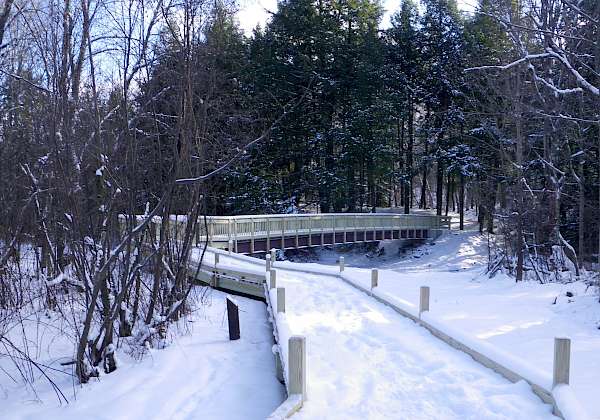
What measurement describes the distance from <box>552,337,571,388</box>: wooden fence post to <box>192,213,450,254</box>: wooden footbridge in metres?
13.6

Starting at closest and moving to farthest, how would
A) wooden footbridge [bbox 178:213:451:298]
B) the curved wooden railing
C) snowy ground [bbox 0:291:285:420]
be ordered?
snowy ground [bbox 0:291:285:420] < wooden footbridge [bbox 178:213:451:298] < the curved wooden railing

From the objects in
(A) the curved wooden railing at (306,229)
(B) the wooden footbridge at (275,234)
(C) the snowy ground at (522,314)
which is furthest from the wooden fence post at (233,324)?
(A) the curved wooden railing at (306,229)

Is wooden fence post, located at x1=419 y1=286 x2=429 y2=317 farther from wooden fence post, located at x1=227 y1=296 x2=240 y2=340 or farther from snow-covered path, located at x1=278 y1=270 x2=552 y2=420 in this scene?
wooden fence post, located at x1=227 y1=296 x2=240 y2=340

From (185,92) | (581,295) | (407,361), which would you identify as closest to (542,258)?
(581,295)

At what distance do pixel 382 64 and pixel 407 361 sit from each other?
30.8 metres

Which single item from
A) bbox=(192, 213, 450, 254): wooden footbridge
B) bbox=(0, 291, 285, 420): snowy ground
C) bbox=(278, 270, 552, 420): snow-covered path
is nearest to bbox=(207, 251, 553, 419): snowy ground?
bbox=(278, 270, 552, 420): snow-covered path

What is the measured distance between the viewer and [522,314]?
975 cm

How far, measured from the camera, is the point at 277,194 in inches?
1292

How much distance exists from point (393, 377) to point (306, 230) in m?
19.6

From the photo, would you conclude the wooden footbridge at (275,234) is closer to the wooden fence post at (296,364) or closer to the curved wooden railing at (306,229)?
the curved wooden railing at (306,229)

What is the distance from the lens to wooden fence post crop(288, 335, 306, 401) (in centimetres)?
479

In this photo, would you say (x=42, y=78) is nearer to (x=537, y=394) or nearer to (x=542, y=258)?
(x=537, y=394)

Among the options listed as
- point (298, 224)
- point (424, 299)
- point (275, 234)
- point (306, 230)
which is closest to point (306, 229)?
point (306, 230)

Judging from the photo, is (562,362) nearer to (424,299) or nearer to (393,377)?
(393,377)
